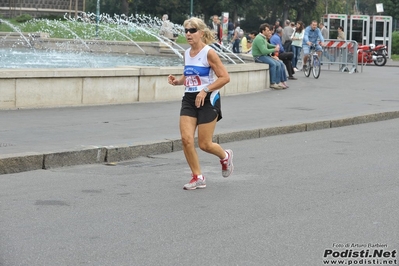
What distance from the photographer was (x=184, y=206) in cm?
809

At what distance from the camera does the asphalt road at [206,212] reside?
6.21 metres

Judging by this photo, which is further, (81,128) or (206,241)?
(81,128)

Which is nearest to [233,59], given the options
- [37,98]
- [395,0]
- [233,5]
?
[37,98]

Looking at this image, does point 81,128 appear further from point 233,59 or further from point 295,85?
point 233,59

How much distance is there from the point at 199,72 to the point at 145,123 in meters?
5.23

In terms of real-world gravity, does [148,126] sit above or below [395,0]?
below

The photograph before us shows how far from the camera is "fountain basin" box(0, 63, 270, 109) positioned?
48.3 ft

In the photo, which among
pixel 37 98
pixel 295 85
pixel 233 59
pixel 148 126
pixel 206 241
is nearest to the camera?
pixel 206 241

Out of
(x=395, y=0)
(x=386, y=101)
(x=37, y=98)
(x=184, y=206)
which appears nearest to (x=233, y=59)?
(x=386, y=101)

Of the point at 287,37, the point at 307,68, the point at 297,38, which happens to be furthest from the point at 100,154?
the point at 297,38

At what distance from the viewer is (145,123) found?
14078 mm

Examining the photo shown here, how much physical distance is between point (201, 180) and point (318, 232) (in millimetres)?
2327

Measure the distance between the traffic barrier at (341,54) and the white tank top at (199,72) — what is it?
75.5 ft

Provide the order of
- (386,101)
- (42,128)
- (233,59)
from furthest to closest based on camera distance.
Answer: (233,59)
(386,101)
(42,128)
